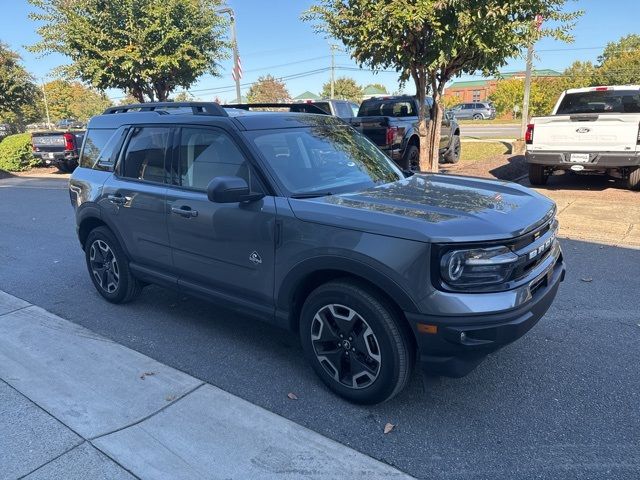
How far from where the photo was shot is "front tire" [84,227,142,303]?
4.74 meters

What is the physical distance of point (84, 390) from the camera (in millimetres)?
3402

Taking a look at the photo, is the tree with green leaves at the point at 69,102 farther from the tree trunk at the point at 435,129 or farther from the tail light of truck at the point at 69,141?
the tree trunk at the point at 435,129

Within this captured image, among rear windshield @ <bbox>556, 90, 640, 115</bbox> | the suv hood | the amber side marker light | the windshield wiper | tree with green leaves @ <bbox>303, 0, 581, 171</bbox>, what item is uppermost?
tree with green leaves @ <bbox>303, 0, 581, 171</bbox>

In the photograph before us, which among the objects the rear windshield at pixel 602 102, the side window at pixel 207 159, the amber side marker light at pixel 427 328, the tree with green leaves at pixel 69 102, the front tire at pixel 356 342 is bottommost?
the front tire at pixel 356 342

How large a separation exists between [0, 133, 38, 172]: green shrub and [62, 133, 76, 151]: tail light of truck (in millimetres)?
3694

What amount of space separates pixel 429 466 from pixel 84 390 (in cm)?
230

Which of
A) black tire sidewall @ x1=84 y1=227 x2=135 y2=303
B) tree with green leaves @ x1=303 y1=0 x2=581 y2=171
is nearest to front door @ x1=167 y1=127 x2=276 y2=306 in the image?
black tire sidewall @ x1=84 y1=227 x2=135 y2=303

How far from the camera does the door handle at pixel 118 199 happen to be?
4.45 m

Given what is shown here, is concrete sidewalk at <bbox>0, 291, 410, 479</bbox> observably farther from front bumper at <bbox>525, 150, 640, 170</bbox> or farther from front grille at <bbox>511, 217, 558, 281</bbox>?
front bumper at <bbox>525, 150, 640, 170</bbox>

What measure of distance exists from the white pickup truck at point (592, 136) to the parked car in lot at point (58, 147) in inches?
587

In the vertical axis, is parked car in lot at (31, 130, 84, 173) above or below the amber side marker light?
above

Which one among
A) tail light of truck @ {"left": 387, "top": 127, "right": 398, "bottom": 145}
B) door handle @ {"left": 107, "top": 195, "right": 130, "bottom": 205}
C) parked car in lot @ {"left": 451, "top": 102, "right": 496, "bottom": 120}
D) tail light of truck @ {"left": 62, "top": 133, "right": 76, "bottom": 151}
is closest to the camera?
door handle @ {"left": 107, "top": 195, "right": 130, "bottom": 205}

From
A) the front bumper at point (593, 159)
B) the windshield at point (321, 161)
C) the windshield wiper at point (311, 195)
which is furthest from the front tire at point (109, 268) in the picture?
the front bumper at point (593, 159)

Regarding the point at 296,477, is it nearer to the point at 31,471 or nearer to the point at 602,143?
the point at 31,471
